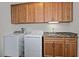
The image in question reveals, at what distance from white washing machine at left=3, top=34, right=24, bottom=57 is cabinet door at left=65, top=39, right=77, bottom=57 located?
719 mm

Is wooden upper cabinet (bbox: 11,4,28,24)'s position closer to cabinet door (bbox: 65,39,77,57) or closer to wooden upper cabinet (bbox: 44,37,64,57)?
wooden upper cabinet (bbox: 44,37,64,57)

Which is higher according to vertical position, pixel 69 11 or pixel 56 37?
pixel 69 11

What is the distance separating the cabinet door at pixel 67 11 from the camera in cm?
259

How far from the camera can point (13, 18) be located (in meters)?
2.57

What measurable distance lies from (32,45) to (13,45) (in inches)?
12.5

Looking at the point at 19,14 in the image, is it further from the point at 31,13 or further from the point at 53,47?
the point at 53,47

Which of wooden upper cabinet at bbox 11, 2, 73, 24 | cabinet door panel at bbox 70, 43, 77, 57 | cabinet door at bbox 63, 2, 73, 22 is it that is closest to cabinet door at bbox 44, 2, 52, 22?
wooden upper cabinet at bbox 11, 2, 73, 24

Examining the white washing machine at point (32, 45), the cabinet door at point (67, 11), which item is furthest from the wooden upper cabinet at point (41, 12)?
the white washing machine at point (32, 45)

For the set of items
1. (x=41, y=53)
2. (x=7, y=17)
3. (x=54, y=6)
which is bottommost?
(x=41, y=53)

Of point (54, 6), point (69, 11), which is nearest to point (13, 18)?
point (54, 6)

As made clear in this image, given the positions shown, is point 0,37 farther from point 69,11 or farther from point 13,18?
point 69,11

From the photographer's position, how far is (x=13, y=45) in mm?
2656

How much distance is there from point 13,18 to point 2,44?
0.46 m

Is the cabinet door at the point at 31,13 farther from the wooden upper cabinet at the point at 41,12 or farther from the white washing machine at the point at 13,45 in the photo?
the white washing machine at the point at 13,45
